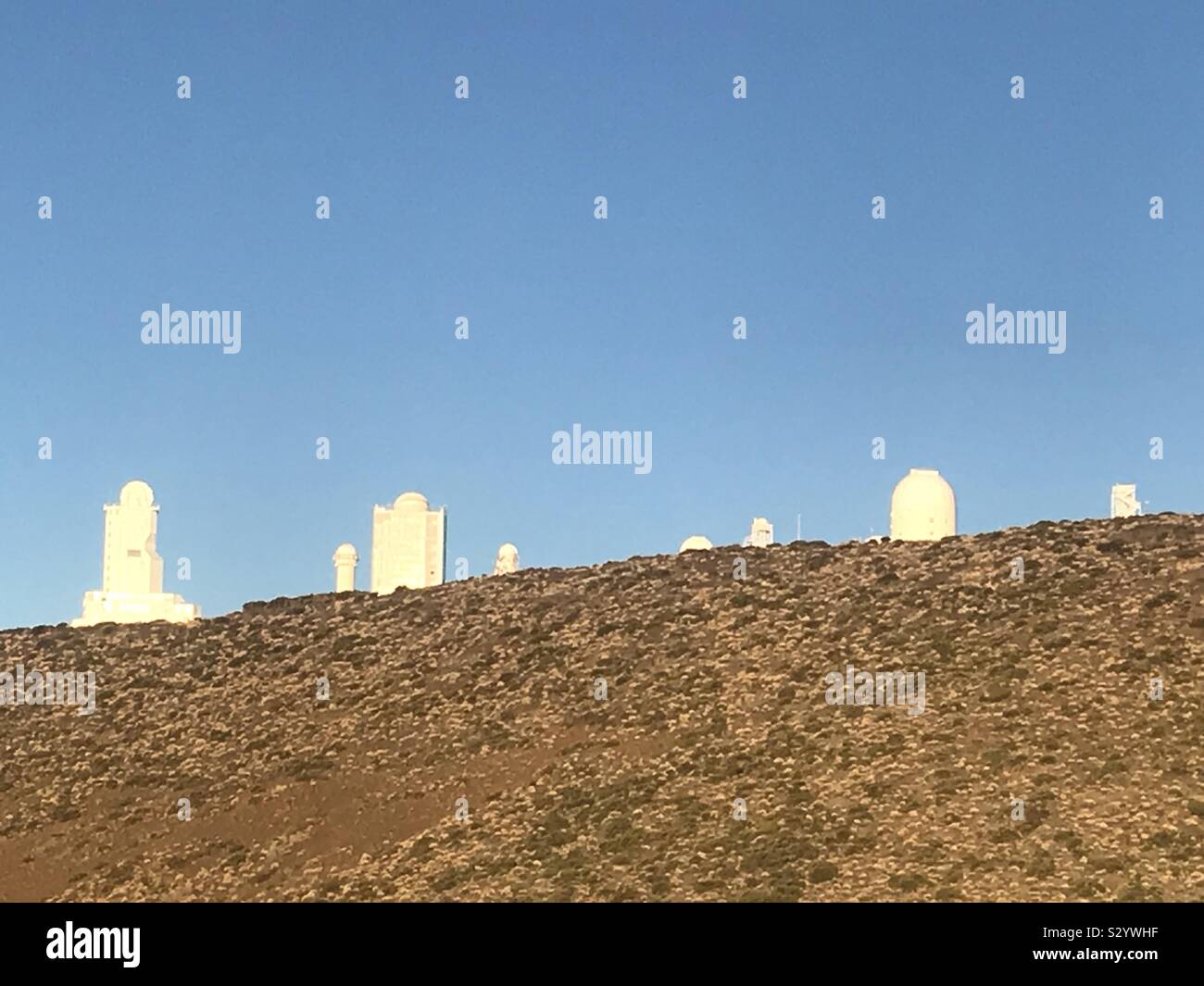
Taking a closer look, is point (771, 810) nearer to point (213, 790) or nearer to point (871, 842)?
point (871, 842)

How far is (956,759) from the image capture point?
1228 inches

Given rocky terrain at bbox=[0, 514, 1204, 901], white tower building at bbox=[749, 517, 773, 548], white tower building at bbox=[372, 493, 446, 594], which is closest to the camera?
rocky terrain at bbox=[0, 514, 1204, 901]

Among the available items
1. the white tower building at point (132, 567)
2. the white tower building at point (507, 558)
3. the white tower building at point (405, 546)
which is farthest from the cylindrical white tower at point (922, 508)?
the white tower building at point (132, 567)

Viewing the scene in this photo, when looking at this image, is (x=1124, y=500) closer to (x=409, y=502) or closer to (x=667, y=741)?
(x=667, y=741)

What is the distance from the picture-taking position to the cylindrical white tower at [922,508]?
5994 centimetres

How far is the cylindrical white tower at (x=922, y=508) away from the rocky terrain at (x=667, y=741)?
1122 cm

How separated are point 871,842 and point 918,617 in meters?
13.2

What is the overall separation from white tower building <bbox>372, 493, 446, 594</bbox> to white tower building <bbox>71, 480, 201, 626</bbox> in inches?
703

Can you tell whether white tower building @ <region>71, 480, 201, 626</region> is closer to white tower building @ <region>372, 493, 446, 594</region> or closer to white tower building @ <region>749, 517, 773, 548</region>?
white tower building @ <region>372, 493, 446, 594</region>

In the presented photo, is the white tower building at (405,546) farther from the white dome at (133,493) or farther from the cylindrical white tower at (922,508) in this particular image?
the cylindrical white tower at (922,508)

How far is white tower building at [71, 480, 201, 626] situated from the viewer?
13700 cm

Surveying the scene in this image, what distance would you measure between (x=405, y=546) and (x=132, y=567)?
26452 millimetres

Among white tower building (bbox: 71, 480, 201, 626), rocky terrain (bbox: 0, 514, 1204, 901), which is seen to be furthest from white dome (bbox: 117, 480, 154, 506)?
rocky terrain (bbox: 0, 514, 1204, 901)

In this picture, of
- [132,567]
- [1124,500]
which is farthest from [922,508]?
[132,567]
